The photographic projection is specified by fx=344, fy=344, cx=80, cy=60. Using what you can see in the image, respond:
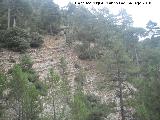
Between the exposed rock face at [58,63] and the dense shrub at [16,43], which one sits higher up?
the dense shrub at [16,43]

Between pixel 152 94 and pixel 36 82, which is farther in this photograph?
pixel 36 82

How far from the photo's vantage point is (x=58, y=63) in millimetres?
45594

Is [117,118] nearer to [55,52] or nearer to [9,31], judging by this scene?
[55,52]

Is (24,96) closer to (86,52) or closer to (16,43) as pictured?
(16,43)

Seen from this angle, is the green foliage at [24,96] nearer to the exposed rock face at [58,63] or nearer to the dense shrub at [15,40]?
the exposed rock face at [58,63]

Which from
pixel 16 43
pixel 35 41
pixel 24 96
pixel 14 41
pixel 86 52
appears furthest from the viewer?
pixel 86 52

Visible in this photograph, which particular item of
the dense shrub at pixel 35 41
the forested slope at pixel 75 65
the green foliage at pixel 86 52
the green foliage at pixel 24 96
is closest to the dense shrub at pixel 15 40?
the forested slope at pixel 75 65

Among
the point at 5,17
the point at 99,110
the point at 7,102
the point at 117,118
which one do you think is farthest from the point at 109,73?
the point at 5,17

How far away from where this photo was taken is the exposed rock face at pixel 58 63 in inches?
1612

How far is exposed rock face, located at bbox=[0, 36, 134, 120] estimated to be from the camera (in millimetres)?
40938

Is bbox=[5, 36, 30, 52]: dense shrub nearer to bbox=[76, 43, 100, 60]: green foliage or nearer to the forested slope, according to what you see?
the forested slope

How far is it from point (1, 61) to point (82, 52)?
499 inches

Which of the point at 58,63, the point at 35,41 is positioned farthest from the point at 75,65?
Result: the point at 35,41

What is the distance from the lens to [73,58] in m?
49.2
